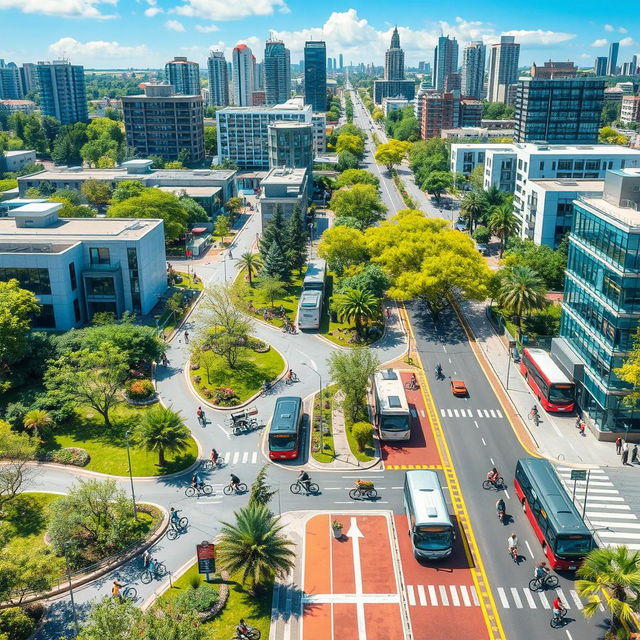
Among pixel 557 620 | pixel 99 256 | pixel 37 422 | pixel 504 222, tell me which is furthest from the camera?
pixel 504 222

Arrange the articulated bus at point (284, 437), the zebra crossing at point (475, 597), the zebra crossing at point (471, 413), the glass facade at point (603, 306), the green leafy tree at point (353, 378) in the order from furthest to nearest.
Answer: the zebra crossing at point (471, 413) → the green leafy tree at point (353, 378) → the glass facade at point (603, 306) → the articulated bus at point (284, 437) → the zebra crossing at point (475, 597)

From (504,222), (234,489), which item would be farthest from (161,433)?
(504,222)

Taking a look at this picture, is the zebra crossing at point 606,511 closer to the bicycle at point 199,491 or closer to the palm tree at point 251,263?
the bicycle at point 199,491

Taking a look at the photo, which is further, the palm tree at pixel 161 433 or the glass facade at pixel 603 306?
the glass facade at pixel 603 306

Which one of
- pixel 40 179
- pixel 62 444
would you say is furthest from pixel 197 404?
pixel 40 179

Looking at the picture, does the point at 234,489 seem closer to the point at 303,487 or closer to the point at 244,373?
the point at 303,487

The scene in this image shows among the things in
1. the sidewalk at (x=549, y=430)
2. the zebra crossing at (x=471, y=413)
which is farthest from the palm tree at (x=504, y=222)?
the zebra crossing at (x=471, y=413)
